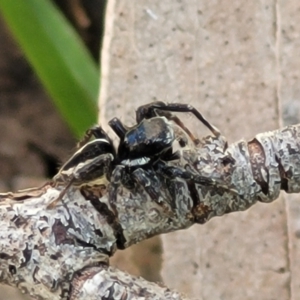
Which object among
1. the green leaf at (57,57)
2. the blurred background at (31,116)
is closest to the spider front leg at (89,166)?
the green leaf at (57,57)

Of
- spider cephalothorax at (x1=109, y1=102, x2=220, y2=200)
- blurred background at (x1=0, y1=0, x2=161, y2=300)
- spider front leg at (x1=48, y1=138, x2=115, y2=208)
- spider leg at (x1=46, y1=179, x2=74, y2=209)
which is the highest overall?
spider leg at (x1=46, y1=179, x2=74, y2=209)

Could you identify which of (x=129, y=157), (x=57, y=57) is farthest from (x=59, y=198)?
(x=57, y=57)

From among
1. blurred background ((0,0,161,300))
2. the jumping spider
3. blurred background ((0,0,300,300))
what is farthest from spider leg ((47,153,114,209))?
blurred background ((0,0,161,300))

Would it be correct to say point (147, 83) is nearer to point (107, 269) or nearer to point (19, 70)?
point (107, 269)

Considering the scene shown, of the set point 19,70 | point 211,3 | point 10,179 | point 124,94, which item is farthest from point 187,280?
point 19,70

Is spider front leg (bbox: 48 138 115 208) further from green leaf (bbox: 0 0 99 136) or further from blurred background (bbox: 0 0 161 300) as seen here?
blurred background (bbox: 0 0 161 300)

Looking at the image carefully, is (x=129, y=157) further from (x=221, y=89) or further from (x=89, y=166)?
(x=221, y=89)

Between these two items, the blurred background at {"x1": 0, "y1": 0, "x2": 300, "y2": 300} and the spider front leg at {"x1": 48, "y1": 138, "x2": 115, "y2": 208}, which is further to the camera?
the blurred background at {"x1": 0, "y1": 0, "x2": 300, "y2": 300}

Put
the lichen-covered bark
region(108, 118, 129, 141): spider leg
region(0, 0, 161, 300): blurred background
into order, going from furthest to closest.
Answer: region(0, 0, 161, 300): blurred background → region(108, 118, 129, 141): spider leg → the lichen-covered bark
